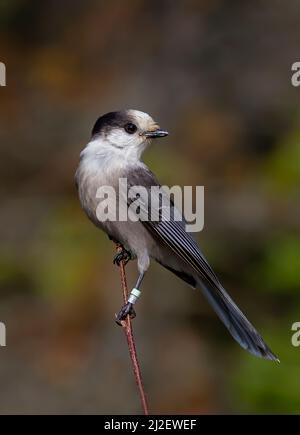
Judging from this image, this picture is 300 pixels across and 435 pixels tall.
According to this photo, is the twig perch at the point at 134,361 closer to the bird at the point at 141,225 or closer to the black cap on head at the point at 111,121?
the bird at the point at 141,225

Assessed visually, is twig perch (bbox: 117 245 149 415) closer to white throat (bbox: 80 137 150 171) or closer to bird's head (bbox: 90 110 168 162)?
white throat (bbox: 80 137 150 171)

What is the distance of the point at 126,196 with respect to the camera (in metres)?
3.81

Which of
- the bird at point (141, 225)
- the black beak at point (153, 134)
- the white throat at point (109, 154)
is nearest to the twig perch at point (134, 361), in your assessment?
the bird at point (141, 225)

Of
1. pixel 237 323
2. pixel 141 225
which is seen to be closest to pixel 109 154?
pixel 141 225

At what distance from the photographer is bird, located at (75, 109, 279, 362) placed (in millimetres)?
3725

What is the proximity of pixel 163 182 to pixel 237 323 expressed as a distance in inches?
132

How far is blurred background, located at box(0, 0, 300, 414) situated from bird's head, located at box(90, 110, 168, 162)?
276cm

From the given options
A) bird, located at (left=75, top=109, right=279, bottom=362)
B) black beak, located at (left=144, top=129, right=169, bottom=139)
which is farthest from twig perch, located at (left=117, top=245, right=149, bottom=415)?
black beak, located at (left=144, top=129, right=169, bottom=139)

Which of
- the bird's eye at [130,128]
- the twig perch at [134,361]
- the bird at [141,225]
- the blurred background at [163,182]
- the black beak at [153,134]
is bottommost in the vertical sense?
the twig perch at [134,361]

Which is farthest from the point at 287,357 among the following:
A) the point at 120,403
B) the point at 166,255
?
the point at 166,255

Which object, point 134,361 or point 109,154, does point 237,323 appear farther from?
point 134,361

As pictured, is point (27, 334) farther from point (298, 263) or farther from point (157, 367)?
point (298, 263)

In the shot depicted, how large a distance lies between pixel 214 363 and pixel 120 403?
2.46ft

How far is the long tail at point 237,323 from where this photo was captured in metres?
3.70
